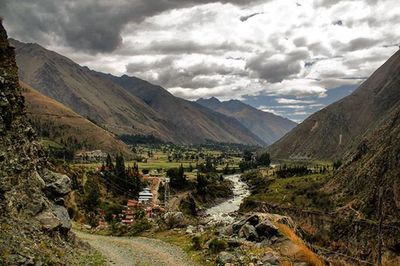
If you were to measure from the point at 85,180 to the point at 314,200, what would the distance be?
257 ft

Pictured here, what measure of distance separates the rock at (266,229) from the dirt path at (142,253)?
20.8ft

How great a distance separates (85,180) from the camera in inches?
5433

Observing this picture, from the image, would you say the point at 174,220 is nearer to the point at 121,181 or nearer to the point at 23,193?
the point at 23,193

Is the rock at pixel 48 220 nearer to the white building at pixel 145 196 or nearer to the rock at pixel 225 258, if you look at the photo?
the rock at pixel 225 258

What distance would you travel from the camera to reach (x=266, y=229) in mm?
33062

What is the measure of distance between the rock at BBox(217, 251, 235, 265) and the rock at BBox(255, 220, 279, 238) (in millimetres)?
3957

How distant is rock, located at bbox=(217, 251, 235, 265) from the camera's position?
29.4m

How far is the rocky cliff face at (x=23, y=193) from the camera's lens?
2375 centimetres

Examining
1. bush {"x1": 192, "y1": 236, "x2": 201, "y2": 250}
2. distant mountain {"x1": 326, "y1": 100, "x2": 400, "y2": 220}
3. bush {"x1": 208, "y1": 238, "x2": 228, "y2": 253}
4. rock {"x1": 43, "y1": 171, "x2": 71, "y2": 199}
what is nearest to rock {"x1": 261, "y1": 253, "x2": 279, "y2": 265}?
bush {"x1": 208, "y1": 238, "x2": 228, "y2": 253}

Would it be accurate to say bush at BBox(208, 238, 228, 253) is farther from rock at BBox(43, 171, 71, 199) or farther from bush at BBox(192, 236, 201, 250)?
rock at BBox(43, 171, 71, 199)

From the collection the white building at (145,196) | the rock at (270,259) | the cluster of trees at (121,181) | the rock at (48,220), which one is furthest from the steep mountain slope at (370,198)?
the cluster of trees at (121,181)

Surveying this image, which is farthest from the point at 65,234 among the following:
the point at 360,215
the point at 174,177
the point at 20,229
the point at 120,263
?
the point at 174,177

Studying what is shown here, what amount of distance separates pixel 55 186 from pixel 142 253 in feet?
32.4

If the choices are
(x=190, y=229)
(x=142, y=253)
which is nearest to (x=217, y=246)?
(x=142, y=253)
